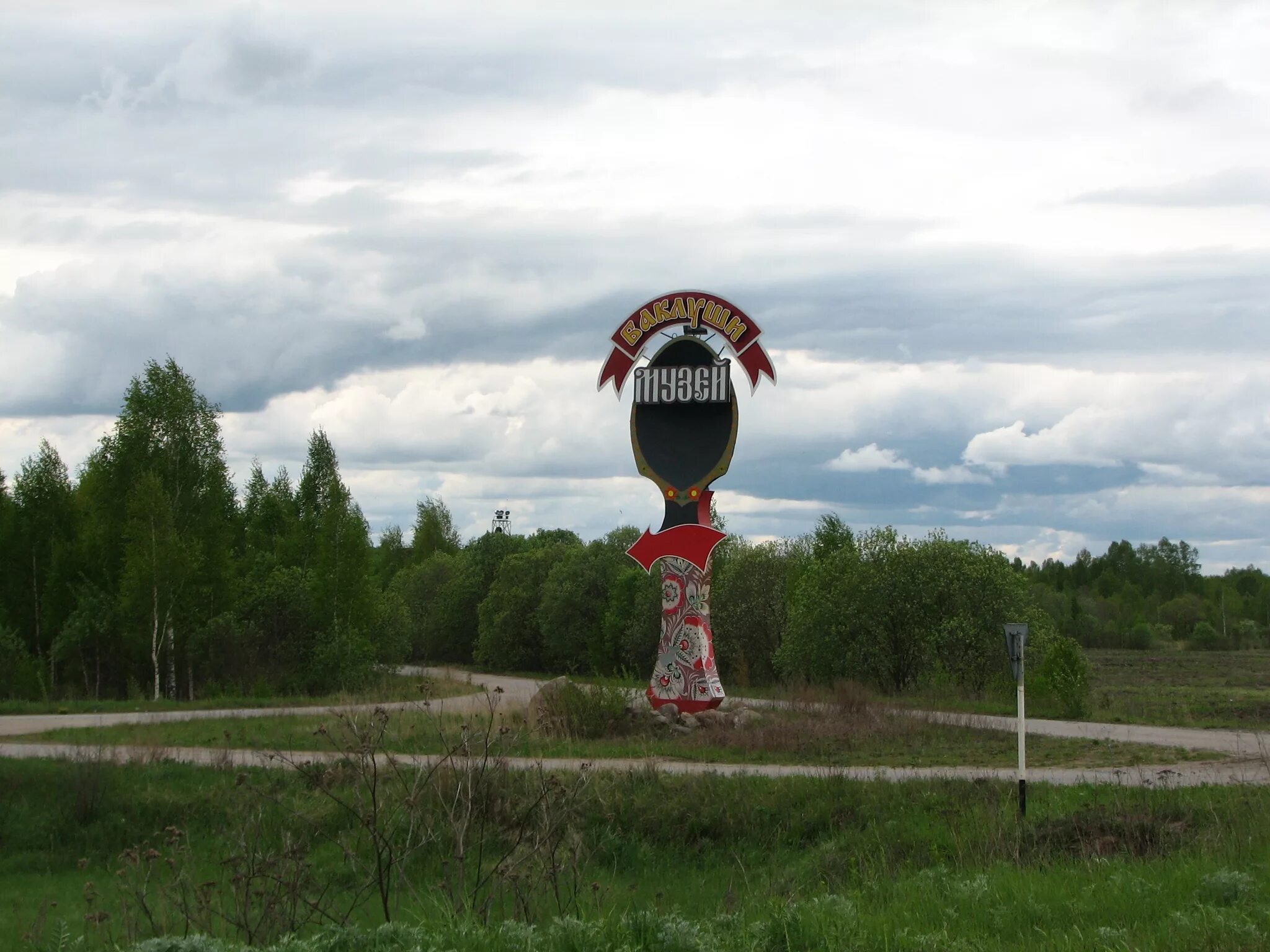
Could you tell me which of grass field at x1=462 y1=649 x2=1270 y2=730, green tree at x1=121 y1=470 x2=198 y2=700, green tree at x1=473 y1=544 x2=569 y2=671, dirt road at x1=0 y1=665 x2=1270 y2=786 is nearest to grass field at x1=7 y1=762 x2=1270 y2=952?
dirt road at x1=0 y1=665 x2=1270 y2=786

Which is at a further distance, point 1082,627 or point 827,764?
point 1082,627

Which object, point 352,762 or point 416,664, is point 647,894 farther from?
point 416,664

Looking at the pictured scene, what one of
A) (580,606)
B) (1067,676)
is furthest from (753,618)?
(1067,676)

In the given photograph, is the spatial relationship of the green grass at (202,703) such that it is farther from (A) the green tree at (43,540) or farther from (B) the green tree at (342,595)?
(A) the green tree at (43,540)

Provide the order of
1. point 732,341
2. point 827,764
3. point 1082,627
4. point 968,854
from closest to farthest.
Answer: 1. point 968,854
2. point 827,764
3. point 732,341
4. point 1082,627

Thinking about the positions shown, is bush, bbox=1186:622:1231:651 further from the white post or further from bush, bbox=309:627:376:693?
the white post

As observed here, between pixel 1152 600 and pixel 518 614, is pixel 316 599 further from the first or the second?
pixel 1152 600

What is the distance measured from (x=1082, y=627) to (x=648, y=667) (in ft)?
225

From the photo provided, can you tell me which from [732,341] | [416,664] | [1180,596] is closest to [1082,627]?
[1180,596]

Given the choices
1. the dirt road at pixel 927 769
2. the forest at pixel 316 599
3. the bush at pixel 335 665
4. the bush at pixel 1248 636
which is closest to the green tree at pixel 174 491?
the forest at pixel 316 599

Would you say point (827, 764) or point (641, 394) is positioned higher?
point (641, 394)

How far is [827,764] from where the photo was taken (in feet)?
62.5

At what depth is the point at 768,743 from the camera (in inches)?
823

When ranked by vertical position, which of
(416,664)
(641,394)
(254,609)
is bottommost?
(416,664)
